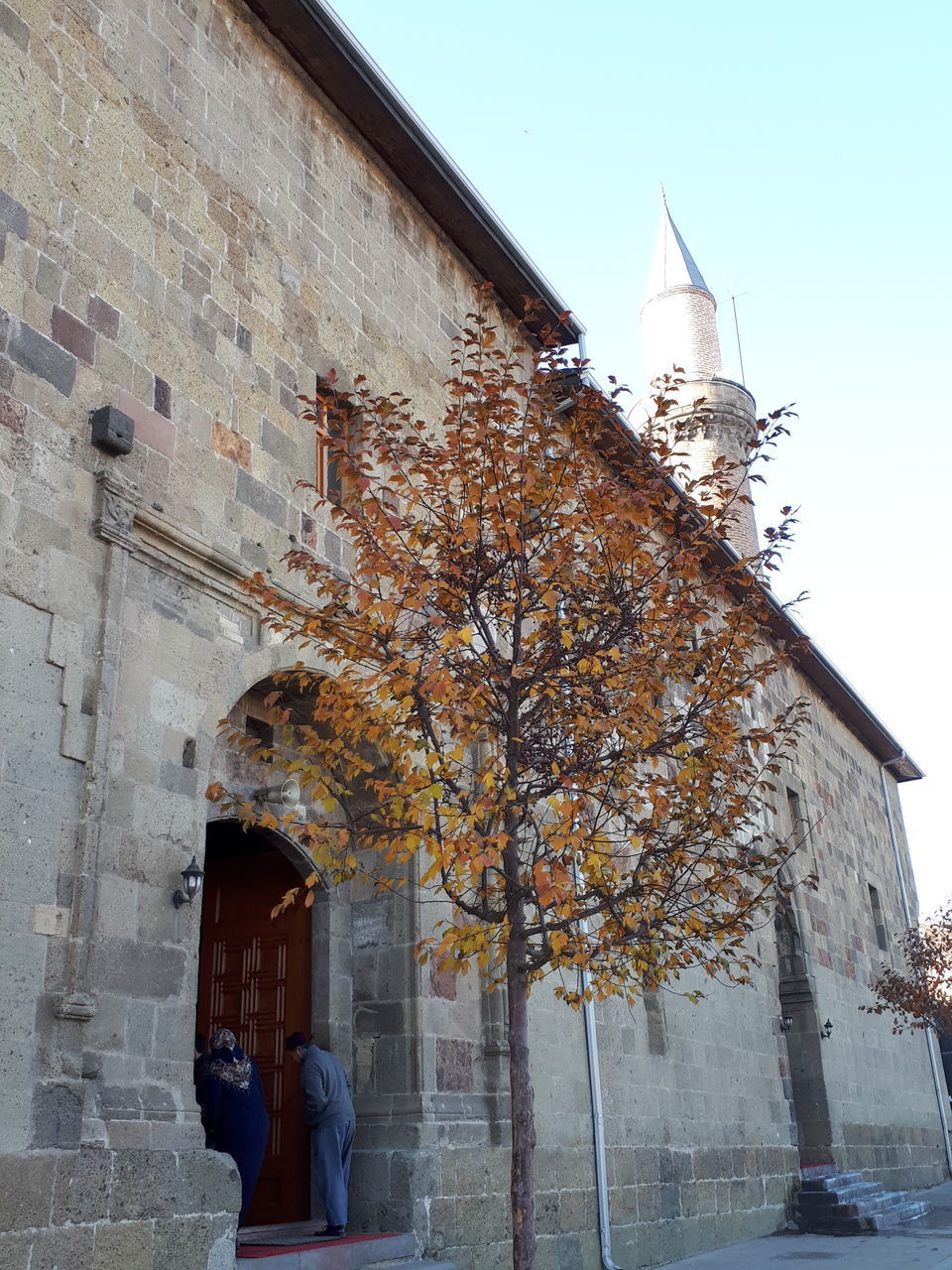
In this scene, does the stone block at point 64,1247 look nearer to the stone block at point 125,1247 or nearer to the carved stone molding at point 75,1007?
the stone block at point 125,1247

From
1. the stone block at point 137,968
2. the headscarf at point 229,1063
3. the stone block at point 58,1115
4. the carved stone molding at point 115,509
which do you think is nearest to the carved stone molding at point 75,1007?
the stone block at point 137,968

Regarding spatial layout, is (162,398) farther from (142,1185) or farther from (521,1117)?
(521,1117)

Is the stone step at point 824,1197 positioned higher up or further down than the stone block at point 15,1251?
further down

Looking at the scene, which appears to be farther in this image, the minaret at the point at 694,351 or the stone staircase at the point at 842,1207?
the minaret at the point at 694,351

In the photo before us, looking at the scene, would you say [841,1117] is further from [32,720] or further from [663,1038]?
[32,720]

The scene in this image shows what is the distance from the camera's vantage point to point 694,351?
26.2 m

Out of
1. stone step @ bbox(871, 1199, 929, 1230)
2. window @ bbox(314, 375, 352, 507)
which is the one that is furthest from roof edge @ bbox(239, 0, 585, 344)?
stone step @ bbox(871, 1199, 929, 1230)

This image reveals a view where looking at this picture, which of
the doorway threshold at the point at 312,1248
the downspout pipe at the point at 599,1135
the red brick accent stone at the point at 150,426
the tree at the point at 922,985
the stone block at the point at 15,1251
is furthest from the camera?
the tree at the point at 922,985

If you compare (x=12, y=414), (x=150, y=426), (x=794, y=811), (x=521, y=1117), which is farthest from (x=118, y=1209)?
(x=794, y=811)

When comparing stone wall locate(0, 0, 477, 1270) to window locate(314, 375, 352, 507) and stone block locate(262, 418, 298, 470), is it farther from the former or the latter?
window locate(314, 375, 352, 507)

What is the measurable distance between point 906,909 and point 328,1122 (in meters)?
19.0

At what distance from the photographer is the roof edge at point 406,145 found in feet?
29.7

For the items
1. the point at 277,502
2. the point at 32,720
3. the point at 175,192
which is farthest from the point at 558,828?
the point at 175,192

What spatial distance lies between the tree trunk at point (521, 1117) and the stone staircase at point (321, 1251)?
1287 mm
